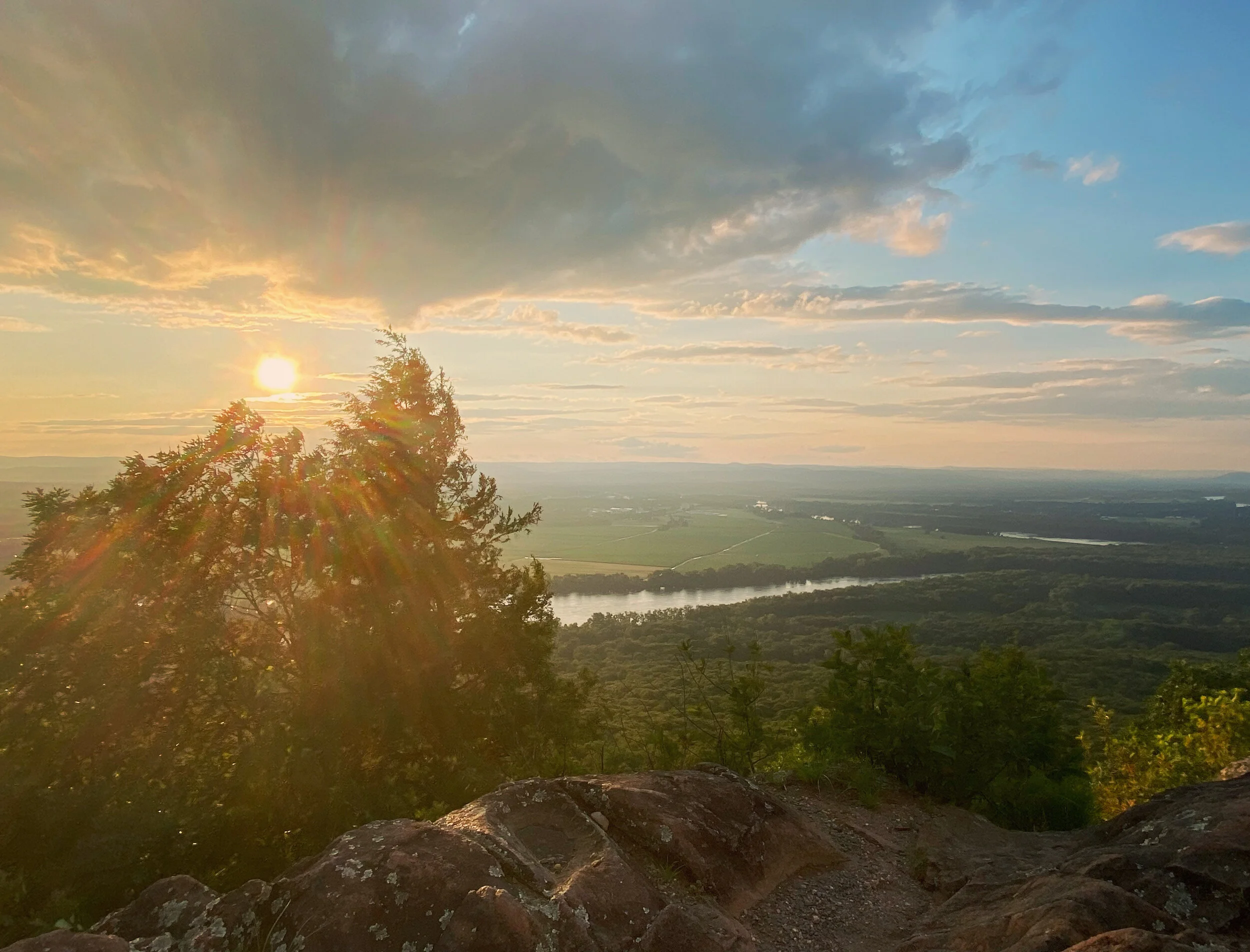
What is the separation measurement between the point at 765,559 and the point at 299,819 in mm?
110808

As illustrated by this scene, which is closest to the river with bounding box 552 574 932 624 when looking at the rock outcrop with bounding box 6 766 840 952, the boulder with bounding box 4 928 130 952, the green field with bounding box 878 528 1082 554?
the green field with bounding box 878 528 1082 554

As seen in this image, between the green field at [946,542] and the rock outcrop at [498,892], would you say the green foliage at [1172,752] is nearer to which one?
the rock outcrop at [498,892]

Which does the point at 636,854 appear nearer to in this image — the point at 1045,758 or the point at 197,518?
the point at 197,518

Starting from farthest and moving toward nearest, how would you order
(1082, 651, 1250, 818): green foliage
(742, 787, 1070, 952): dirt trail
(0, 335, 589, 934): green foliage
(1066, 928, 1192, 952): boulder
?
(1082, 651, 1250, 818): green foliage → (0, 335, 589, 934): green foliage → (742, 787, 1070, 952): dirt trail → (1066, 928, 1192, 952): boulder

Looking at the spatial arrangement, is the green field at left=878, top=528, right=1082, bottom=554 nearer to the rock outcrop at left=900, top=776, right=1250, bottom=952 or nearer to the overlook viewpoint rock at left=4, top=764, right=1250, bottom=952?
the overlook viewpoint rock at left=4, top=764, right=1250, bottom=952

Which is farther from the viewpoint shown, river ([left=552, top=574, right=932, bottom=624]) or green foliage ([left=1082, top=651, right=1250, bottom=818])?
river ([left=552, top=574, right=932, bottom=624])

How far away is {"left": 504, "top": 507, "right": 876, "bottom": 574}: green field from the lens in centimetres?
11156

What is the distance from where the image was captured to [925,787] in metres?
11.5

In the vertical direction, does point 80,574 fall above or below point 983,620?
above

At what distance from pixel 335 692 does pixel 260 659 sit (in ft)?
7.21

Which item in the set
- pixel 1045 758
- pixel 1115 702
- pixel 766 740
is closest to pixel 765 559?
pixel 1115 702

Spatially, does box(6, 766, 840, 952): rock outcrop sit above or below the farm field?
above

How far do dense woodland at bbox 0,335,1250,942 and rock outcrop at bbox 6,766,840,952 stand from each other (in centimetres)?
272

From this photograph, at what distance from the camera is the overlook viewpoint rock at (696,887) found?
491cm
